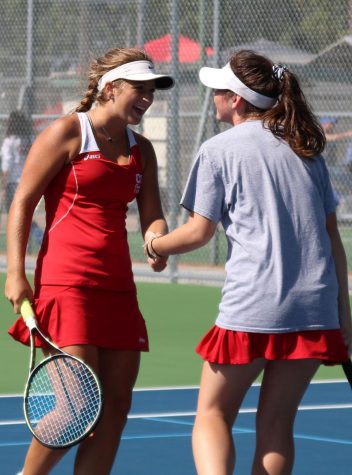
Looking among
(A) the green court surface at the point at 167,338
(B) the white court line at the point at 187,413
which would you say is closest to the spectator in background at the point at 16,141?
(A) the green court surface at the point at 167,338

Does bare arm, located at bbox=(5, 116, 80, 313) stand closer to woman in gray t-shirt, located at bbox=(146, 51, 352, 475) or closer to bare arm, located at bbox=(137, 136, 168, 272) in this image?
bare arm, located at bbox=(137, 136, 168, 272)

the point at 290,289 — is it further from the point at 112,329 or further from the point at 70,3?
the point at 70,3

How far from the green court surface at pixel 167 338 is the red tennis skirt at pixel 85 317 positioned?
10.9 feet

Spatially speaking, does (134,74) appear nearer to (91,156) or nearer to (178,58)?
(91,156)

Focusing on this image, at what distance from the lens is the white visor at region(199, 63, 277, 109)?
4.69 metres

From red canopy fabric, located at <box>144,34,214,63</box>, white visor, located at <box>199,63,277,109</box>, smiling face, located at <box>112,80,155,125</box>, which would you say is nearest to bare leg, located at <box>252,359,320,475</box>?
white visor, located at <box>199,63,277,109</box>

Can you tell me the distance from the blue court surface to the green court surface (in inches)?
22.0

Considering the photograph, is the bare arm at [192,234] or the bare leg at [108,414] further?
the bare leg at [108,414]

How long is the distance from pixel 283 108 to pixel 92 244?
0.86 m

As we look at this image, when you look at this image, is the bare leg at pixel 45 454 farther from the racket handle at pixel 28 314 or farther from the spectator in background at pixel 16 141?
the spectator in background at pixel 16 141

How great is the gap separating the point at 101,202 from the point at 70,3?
35.9 feet

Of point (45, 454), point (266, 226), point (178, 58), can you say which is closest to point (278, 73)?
point (266, 226)

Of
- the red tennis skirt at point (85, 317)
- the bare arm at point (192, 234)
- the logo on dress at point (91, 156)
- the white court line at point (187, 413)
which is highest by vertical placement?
the logo on dress at point (91, 156)

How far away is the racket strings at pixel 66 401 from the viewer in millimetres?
4797
